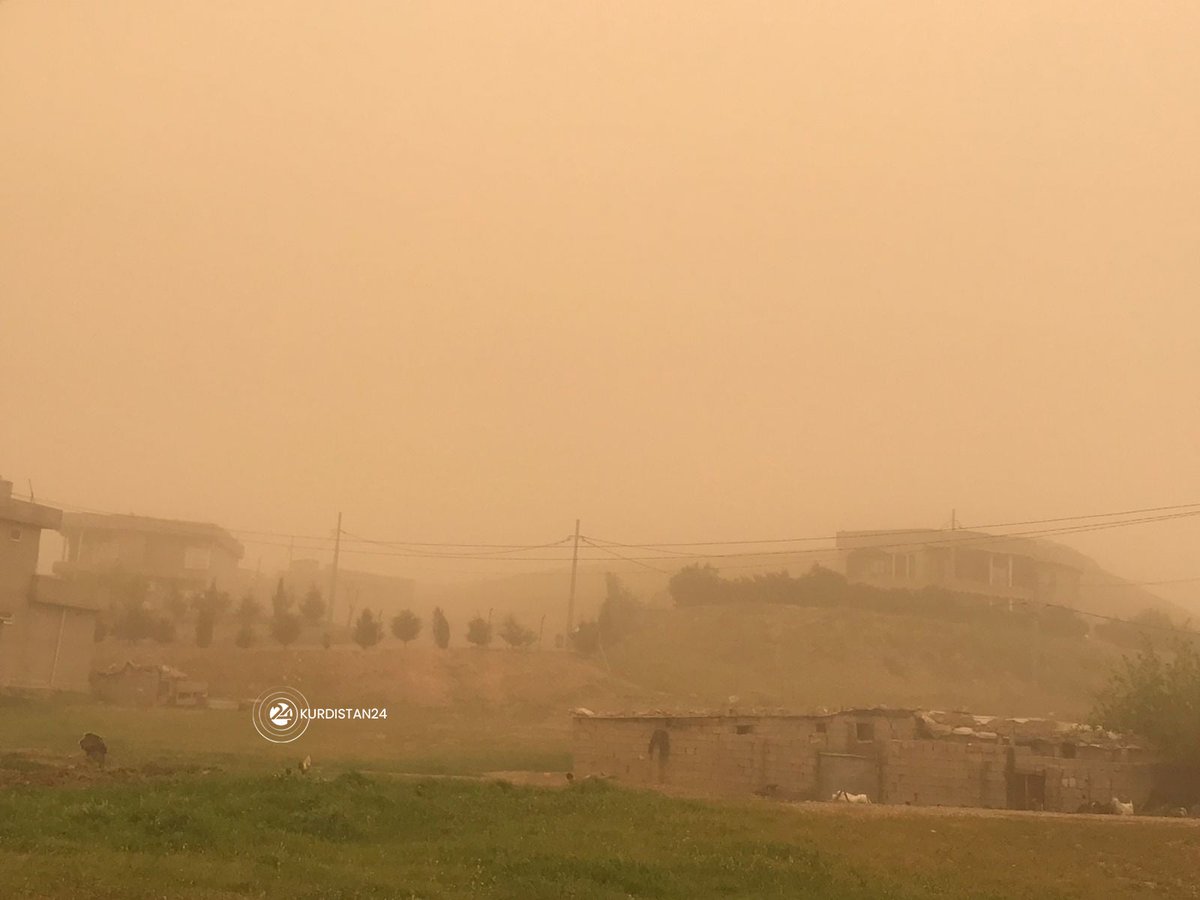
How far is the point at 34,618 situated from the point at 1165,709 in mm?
40721

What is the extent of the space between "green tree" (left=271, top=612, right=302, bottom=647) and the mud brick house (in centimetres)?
3116

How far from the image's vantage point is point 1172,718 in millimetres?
32875

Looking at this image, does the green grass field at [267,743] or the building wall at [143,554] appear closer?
→ the green grass field at [267,743]

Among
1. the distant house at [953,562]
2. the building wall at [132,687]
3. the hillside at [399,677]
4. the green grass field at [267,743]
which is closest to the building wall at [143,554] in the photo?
the hillside at [399,677]

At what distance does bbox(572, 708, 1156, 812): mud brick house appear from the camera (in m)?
31.1

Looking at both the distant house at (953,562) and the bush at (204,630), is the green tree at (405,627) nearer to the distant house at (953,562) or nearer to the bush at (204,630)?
the bush at (204,630)

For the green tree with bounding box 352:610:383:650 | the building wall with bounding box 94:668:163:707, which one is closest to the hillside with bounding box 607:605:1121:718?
the green tree with bounding box 352:610:383:650

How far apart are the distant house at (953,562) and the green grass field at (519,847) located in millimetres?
54183

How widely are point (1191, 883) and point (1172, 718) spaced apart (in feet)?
44.9

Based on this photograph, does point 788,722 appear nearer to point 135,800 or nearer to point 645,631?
point 135,800

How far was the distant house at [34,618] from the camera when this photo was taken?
148 ft

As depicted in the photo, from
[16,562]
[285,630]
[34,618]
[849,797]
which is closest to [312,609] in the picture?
[285,630]

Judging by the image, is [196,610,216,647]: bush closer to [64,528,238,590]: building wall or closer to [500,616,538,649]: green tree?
[500,616,538,649]: green tree

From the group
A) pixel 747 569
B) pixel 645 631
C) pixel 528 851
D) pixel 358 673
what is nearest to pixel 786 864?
pixel 528 851
